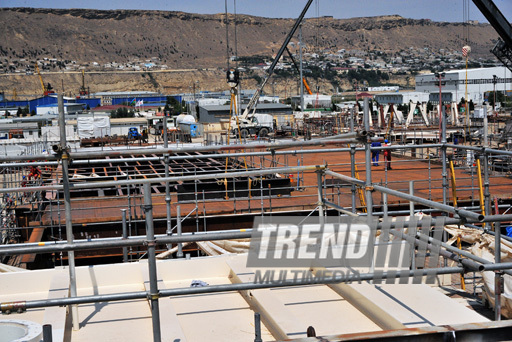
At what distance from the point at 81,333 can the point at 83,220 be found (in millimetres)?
10266

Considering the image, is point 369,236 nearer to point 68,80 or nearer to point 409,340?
point 409,340

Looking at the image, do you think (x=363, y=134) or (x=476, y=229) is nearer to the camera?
(x=363, y=134)

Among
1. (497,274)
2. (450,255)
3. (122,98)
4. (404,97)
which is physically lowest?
(497,274)

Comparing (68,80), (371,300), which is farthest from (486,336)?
(68,80)

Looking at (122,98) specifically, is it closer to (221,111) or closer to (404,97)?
(404,97)

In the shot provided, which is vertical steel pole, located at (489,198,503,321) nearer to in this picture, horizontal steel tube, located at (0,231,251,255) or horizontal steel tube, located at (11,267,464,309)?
horizontal steel tube, located at (11,267,464,309)

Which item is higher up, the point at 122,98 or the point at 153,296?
the point at 122,98

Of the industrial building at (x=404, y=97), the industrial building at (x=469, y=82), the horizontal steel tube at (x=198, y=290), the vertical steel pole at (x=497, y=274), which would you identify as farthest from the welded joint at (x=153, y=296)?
the industrial building at (x=469, y=82)

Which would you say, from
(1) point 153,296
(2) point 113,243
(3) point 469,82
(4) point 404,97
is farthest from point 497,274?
(3) point 469,82

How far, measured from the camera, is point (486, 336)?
11.5 ft

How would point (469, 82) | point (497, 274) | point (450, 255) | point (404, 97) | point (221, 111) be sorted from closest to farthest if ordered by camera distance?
point (450, 255) → point (497, 274) → point (221, 111) → point (404, 97) → point (469, 82)

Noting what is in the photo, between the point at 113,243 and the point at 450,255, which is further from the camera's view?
the point at 450,255

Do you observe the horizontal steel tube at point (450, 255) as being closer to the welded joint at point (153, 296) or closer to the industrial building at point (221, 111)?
the welded joint at point (153, 296)

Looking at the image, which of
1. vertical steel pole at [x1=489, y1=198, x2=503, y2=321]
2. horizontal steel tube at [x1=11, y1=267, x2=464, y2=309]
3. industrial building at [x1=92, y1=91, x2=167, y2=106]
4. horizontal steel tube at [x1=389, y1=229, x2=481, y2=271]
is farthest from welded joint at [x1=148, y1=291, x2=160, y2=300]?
industrial building at [x1=92, y1=91, x2=167, y2=106]
